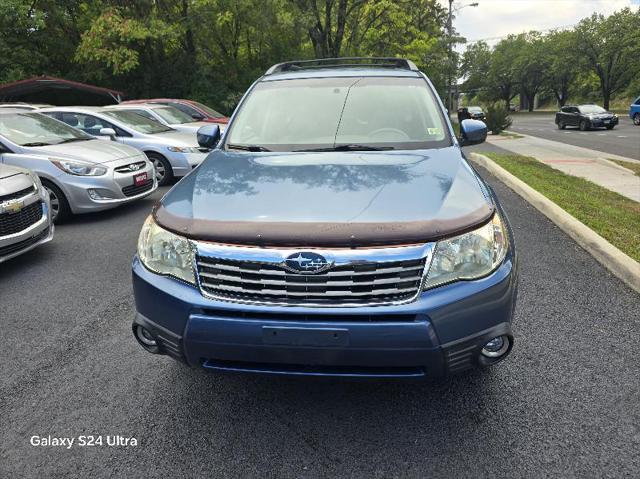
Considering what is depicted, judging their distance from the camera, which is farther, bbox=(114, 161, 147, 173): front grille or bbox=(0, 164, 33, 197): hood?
bbox=(114, 161, 147, 173): front grille

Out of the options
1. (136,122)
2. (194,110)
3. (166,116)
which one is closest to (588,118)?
(194,110)

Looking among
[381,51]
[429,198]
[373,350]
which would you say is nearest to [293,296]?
[373,350]

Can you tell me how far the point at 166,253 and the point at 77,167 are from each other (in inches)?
203

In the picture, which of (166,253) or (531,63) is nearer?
(166,253)

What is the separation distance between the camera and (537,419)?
2.53 meters

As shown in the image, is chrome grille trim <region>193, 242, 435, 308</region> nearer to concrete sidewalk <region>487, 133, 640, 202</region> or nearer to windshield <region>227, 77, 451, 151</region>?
windshield <region>227, 77, 451, 151</region>

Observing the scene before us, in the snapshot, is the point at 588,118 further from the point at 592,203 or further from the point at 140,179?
the point at 140,179

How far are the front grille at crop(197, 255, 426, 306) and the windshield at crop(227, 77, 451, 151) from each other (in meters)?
1.39

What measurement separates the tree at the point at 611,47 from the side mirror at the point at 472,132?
5186cm

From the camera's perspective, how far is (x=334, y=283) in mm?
2143

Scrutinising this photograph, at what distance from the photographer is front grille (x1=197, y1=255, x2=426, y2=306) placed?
2.14 meters

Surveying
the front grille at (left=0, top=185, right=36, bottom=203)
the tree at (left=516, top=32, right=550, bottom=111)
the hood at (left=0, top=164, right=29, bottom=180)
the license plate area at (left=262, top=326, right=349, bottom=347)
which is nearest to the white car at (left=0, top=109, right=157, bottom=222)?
the hood at (left=0, top=164, right=29, bottom=180)

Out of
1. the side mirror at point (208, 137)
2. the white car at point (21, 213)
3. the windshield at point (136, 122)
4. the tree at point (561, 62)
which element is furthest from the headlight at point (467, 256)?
the tree at point (561, 62)

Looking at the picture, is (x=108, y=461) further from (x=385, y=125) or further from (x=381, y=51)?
(x=381, y=51)
